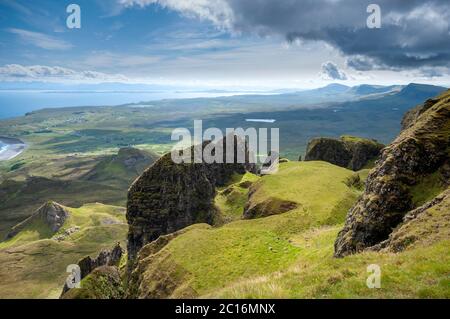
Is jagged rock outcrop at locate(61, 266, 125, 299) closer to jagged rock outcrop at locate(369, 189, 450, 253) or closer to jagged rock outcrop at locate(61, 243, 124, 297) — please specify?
jagged rock outcrop at locate(369, 189, 450, 253)

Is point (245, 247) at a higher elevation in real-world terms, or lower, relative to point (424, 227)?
lower

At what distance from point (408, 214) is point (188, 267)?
22.7 metres

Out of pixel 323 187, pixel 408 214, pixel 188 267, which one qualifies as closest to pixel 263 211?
pixel 323 187

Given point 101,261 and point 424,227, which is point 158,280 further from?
point 101,261

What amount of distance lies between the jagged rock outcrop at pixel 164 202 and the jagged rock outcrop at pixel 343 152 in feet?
214

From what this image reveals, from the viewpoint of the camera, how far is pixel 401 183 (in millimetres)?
32688

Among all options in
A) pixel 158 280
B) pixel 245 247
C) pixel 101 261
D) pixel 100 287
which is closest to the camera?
pixel 158 280

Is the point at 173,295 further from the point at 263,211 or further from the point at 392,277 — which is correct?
the point at 263,211

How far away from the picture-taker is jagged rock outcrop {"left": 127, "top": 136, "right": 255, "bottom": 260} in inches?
3130

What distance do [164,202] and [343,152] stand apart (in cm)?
8353

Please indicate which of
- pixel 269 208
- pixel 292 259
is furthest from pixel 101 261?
pixel 292 259

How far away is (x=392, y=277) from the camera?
19.9m

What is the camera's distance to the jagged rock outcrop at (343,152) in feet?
445
